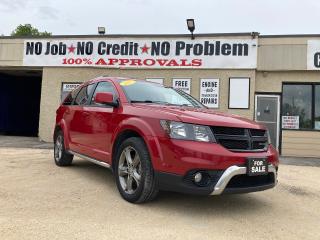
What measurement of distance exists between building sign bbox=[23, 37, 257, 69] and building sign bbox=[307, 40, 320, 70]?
5.82 feet

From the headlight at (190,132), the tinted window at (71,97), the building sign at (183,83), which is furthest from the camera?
the building sign at (183,83)

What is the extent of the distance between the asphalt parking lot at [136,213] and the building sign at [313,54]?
7778 mm

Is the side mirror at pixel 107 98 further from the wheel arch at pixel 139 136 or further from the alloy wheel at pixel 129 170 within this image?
the alloy wheel at pixel 129 170

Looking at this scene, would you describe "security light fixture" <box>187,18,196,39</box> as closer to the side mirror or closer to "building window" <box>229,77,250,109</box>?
"building window" <box>229,77,250,109</box>

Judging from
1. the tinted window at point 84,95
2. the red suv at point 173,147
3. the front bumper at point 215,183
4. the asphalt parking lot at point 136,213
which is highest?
the tinted window at point 84,95

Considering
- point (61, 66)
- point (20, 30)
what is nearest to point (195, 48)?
point (61, 66)

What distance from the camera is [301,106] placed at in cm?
1397

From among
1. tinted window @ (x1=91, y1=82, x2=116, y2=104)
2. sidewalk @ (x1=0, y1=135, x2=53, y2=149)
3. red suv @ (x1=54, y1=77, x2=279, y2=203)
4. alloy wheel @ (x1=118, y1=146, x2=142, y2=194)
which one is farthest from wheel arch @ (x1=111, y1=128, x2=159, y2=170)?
sidewalk @ (x1=0, y1=135, x2=53, y2=149)

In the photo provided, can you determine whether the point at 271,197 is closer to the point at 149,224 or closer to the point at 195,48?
the point at 149,224

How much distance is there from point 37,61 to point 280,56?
9088 millimetres

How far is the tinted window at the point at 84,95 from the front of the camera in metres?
7.15

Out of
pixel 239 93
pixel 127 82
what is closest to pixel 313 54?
pixel 239 93

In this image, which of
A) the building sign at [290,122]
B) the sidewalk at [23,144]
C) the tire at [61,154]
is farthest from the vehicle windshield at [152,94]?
the building sign at [290,122]

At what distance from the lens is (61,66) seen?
1569 centimetres
